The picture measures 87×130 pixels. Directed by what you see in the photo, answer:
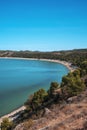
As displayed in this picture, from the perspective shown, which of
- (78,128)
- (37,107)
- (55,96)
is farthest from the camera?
(55,96)

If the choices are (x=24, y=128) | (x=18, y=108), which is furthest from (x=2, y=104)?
(x=24, y=128)

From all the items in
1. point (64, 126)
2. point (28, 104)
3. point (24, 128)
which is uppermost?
point (64, 126)

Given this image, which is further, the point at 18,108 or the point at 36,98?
the point at 18,108

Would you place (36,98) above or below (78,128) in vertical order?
below

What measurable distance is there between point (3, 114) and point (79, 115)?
29856mm

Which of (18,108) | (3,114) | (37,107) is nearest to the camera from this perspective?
(37,107)

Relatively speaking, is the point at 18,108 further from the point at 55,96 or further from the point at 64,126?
the point at 64,126

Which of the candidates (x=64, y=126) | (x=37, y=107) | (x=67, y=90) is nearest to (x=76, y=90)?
(x=67, y=90)

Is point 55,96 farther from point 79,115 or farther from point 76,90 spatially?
point 79,115

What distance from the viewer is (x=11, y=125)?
31.6 m

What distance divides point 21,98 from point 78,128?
45.2m

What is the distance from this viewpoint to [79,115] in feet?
60.7

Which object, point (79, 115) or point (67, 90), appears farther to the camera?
point (67, 90)

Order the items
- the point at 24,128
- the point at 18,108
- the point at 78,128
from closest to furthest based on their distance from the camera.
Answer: the point at 78,128 < the point at 24,128 < the point at 18,108
